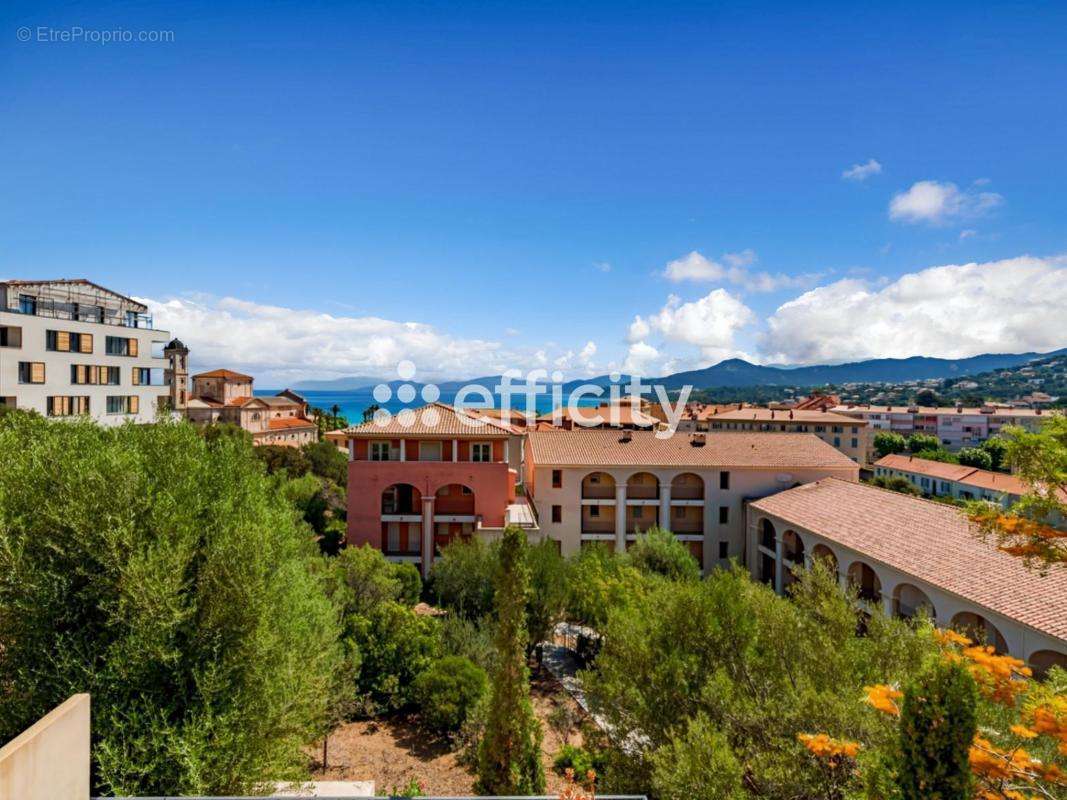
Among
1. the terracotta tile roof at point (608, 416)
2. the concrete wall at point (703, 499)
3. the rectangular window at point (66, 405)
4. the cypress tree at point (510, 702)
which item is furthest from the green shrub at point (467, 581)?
the terracotta tile roof at point (608, 416)

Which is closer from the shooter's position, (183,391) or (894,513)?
(894,513)

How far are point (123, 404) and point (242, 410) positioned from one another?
42890mm

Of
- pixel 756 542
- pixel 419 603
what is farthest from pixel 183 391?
pixel 756 542

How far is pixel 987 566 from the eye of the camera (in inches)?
698

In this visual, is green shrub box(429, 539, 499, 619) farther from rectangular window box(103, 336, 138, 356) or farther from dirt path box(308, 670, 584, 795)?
rectangular window box(103, 336, 138, 356)

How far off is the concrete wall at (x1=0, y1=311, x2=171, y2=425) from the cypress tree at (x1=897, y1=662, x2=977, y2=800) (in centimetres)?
3391

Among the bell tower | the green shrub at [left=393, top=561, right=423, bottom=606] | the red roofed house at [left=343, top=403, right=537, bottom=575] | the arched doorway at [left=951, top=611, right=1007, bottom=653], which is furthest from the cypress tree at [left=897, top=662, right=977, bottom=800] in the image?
the bell tower

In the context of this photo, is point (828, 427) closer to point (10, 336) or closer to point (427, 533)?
point (427, 533)

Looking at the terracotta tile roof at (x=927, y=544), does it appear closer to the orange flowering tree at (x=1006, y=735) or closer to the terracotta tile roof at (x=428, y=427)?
the orange flowering tree at (x=1006, y=735)

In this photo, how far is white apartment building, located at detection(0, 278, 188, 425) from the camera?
107 feet

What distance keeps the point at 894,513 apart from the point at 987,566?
257 inches

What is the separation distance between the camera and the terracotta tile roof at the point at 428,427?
95.9 ft

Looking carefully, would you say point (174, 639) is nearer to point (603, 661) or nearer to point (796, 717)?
point (603, 661)

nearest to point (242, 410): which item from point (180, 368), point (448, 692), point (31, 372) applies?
point (180, 368)
